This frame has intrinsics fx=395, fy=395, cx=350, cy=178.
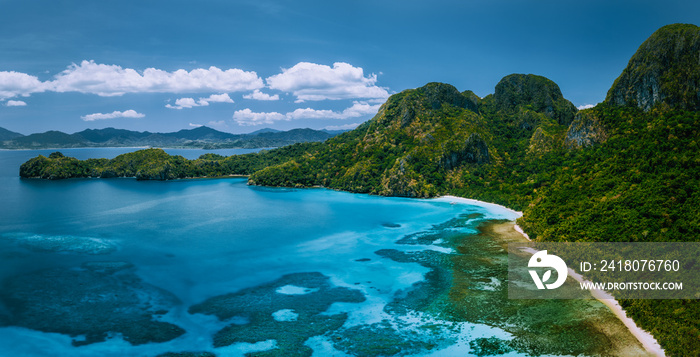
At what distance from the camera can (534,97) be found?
121562 mm

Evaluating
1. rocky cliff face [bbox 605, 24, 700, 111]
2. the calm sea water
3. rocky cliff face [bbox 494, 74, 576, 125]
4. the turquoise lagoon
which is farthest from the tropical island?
the turquoise lagoon

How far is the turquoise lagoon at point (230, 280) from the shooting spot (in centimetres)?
2827

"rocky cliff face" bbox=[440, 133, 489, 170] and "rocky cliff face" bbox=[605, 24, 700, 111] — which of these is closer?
"rocky cliff face" bbox=[605, 24, 700, 111]

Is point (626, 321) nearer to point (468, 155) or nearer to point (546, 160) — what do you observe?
point (546, 160)

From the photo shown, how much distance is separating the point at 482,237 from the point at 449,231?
5981mm

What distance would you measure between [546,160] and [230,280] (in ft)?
243

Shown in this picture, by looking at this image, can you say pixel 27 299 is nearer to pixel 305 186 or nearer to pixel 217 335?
pixel 217 335

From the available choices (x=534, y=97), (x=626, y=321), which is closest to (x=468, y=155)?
(x=534, y=97)

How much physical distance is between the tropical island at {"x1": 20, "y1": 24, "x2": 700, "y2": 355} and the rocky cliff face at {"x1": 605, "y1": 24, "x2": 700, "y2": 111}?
165 millimetres

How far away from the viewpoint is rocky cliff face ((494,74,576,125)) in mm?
119375

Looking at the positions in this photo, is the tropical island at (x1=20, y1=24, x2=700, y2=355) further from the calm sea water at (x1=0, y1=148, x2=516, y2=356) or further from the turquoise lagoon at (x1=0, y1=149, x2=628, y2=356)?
the turquoise lagoon at (x1=0, y1=149, x2=628, y2=356)

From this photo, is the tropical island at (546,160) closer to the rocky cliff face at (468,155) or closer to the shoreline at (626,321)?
the rocky cliff face at (468,155)

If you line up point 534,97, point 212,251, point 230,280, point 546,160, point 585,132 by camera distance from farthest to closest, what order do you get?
point 534,97
point 546,160
point 585,132
point 212,251
point 230,280

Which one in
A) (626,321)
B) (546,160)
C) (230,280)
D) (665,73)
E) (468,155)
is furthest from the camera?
(468,155)
